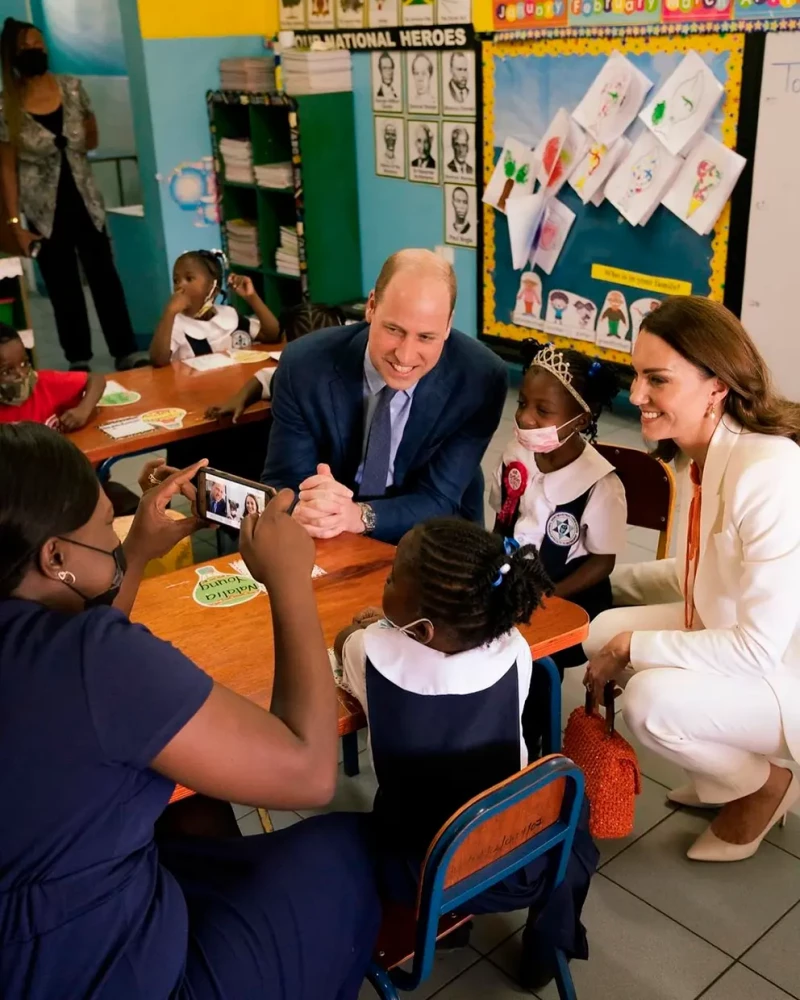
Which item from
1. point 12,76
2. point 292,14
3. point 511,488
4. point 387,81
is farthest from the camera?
point 292,14

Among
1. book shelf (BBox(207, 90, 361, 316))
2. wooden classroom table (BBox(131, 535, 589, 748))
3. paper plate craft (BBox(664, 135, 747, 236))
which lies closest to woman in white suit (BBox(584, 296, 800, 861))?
A: wooden classroom table (BBox(131, 535, 589, 748))

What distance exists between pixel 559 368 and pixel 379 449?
49 cm

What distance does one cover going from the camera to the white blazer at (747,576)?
6.58 ft

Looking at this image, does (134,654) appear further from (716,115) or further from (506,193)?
(506,193)

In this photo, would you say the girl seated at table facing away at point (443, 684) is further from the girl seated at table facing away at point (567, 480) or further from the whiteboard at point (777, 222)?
the whiteboard at point (777, 222)

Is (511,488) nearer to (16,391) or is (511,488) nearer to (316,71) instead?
(16,391)

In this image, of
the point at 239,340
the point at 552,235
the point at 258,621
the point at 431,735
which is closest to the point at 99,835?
the point at 431,735

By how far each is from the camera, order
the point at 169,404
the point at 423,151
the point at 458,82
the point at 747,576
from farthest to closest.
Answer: the point at 423,151 < the point at 458,82 < the point at 169,404 < the point at 747,576

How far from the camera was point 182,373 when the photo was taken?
3.57 meters

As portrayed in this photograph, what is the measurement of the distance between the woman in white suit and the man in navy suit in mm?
501

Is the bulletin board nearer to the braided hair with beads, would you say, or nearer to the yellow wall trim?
the yellow wall trim

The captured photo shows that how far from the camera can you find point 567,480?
2504mm

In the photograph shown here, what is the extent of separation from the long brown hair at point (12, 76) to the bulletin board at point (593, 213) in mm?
2623

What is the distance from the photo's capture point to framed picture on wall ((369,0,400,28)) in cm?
569
